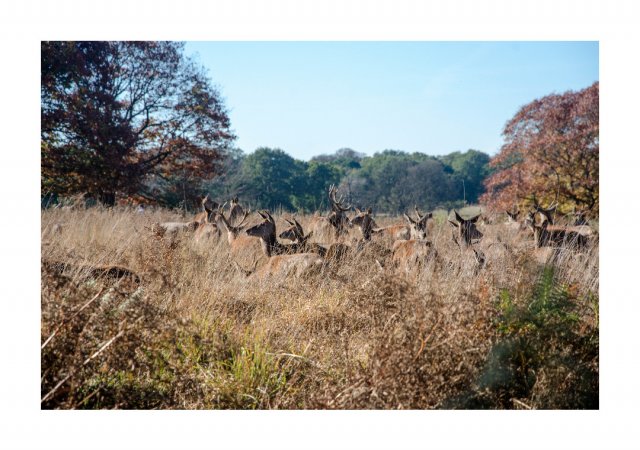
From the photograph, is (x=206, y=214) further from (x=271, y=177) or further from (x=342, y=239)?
(x=271, y=177)

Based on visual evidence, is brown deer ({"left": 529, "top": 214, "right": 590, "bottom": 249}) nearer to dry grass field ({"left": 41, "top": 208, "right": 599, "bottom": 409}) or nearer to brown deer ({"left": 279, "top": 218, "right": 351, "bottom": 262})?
brown deer ({"left": 279, "top": 218, "right": 351, "bottom": 262})

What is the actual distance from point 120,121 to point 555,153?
914 centimetres

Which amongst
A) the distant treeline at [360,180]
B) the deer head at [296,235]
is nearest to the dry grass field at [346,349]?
the deer head at [296,235]

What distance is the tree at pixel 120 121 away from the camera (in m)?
11.0

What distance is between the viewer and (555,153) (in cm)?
1222

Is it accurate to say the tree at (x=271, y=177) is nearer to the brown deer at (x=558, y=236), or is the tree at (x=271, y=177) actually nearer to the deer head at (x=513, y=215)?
the deer head at (x=513, y=215)

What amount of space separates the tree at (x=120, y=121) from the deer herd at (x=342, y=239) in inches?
74.7

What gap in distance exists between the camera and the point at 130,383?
13.2ft

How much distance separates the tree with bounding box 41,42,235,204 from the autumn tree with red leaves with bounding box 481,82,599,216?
6835 millimetres

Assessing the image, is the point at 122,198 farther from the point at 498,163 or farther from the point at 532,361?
the point at 532,361

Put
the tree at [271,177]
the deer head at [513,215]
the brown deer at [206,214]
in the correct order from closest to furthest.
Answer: the brown deer at [206,214], the deer head at [513,215], the tree at [271,177]

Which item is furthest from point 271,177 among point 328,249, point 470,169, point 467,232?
point 328,249

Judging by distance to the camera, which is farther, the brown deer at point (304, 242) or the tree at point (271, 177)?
the tree at point (271, 177)
